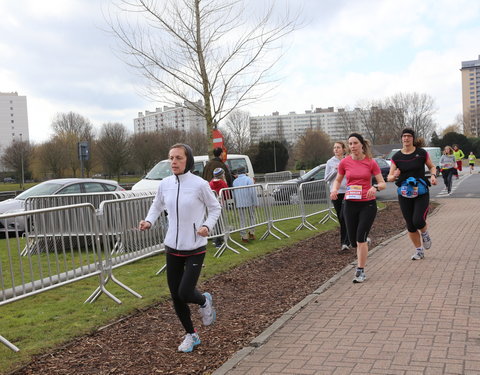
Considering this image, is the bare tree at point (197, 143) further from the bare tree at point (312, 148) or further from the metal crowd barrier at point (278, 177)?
the metal crowd barrier at point (278, 177)

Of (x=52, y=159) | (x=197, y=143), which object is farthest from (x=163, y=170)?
(x=197, y=143)

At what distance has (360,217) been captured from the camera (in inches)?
273

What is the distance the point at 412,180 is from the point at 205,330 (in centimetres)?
409

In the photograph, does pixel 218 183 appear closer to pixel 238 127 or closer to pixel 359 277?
pixel 359 277

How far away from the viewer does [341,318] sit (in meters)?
5.27

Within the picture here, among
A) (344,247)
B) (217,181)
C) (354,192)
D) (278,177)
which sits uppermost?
(217,181)

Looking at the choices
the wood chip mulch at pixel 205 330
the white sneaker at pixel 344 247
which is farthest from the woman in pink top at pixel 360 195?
the white sneaker at pixel 344 247

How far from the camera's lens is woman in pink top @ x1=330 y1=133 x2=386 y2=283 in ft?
22.5

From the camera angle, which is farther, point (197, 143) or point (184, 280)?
point (197, 143)

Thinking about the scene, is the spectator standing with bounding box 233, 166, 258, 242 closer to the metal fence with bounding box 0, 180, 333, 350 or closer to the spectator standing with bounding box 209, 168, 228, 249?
the spectator standing with bounding box 209, 168, 228, 249

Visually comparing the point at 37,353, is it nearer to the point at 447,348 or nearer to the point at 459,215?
the point at 447,348

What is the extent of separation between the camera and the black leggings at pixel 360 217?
22.5ft

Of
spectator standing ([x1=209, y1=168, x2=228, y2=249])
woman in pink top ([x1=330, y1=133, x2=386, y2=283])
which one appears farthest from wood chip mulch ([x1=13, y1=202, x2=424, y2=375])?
spectator standing ([x1=209, y1=168, x2=228, y2=249])

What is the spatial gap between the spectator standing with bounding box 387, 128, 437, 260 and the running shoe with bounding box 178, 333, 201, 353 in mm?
4250
